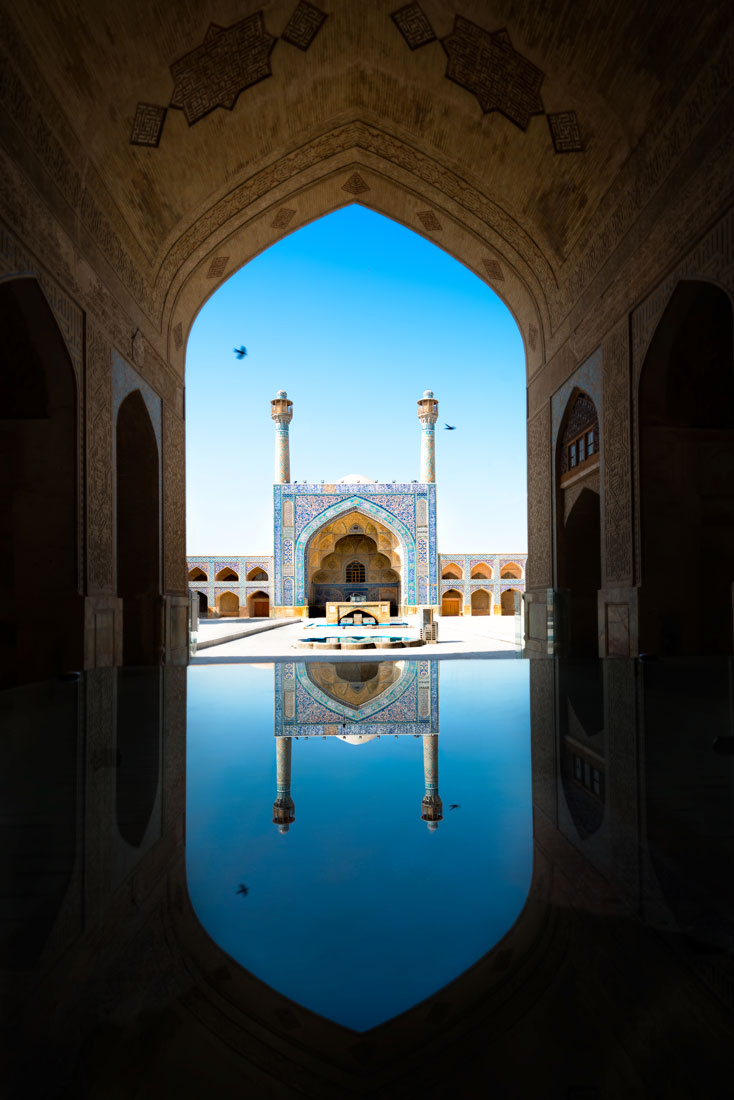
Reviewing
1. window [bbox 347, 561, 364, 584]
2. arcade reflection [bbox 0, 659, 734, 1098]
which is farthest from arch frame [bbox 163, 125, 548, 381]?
window [bbox 347, 561, 364, 584]

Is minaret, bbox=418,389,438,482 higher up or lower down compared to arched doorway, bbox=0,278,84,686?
higher up

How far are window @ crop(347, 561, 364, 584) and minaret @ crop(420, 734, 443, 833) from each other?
2166 cm

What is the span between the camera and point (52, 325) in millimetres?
4742

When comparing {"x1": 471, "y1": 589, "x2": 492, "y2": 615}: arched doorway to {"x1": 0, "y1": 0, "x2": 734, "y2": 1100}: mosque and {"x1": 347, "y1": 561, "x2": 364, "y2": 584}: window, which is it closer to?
{"x1": 347, "y1": 561, "x2": 364, "y2": 584}: window

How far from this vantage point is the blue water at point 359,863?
0.86m

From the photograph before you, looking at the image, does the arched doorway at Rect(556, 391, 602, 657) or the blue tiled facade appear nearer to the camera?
the arched doorway at Rect(556, 391, 602, 657)

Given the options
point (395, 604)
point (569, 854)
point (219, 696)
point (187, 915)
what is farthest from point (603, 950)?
point (395, 604)

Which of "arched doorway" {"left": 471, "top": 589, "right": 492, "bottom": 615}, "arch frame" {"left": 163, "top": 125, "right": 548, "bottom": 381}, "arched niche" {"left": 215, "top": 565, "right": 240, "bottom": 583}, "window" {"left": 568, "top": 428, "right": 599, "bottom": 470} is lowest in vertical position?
"arched doorway" {"left": 471, "top": 589, "right": 492, "bottom": 615}

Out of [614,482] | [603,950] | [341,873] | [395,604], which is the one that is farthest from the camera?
[395,604]

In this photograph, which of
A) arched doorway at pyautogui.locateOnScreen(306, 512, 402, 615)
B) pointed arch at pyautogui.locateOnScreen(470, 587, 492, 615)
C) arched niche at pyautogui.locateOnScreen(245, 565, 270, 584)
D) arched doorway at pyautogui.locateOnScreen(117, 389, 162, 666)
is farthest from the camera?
pointed arch at pyautogui.locateOnScreen(470, 587, 492, 615)

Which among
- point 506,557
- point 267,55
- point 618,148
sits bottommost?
point 506,557

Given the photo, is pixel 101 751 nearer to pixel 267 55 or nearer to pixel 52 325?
pixel 52 325

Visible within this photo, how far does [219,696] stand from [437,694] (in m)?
1.19

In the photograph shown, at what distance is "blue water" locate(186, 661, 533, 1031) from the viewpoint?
0.86 meters
